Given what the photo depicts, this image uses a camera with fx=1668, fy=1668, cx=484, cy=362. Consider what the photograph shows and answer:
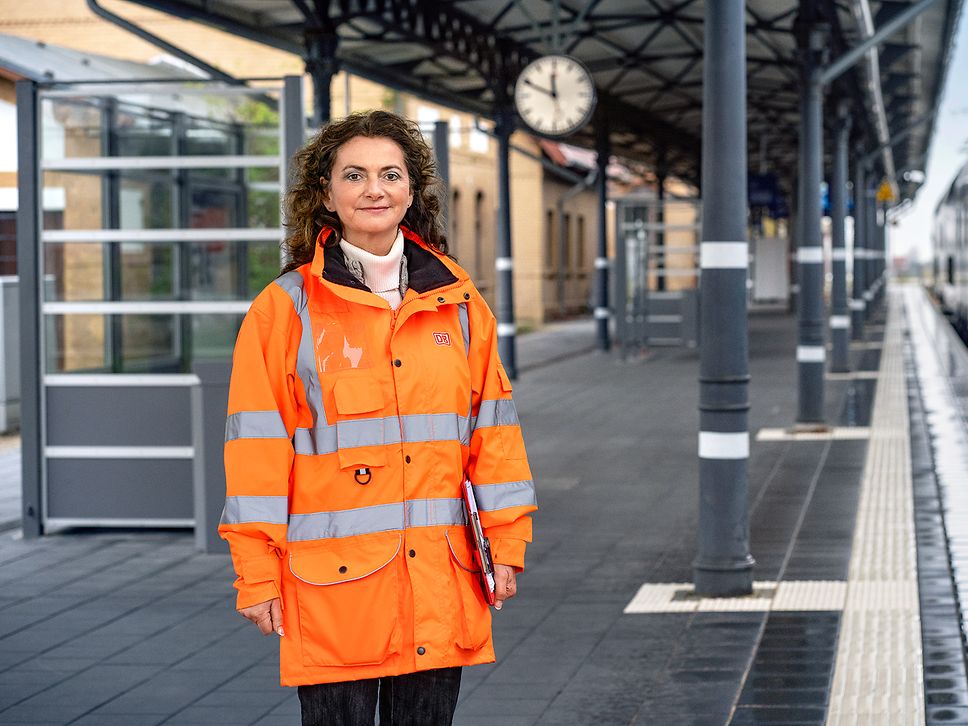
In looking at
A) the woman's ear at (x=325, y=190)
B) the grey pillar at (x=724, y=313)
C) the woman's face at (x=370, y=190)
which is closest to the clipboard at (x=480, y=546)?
the woman's face at (x=370, y=190)

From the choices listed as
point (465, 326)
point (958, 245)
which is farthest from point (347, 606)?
point (958, 245)

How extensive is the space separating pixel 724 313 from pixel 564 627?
1638 mm

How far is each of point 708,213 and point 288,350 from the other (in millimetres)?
4413

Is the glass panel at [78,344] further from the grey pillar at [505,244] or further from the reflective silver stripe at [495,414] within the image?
the grey pillar at [505,244]

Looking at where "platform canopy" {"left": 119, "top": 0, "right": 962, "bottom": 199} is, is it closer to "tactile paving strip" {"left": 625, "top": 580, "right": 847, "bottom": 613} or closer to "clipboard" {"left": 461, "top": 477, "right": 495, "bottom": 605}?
"tactile paving strip" {"left": 625, "top": 580, "right": 847, "bottom": 613}

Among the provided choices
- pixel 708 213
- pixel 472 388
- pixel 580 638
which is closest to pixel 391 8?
pixel 708 213

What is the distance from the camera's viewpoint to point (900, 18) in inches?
533

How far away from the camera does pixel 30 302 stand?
941 cm

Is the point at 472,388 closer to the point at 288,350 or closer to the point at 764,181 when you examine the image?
the point at 288,350

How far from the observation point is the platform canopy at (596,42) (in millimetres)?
15820

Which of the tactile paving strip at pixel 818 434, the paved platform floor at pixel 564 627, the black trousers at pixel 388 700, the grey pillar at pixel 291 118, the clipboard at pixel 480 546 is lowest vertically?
the paved platform floor at pixel 564 627

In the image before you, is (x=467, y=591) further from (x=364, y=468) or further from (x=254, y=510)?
(x=254, y=510)

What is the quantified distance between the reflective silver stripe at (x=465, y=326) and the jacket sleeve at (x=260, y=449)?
359mm

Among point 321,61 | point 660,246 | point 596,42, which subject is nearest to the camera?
point 321,61
